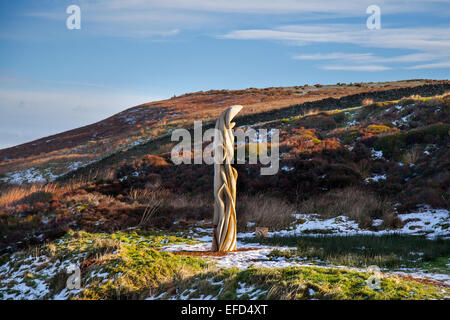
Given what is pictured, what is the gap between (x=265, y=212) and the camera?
632 inches

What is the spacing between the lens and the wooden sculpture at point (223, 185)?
1065 centimetres

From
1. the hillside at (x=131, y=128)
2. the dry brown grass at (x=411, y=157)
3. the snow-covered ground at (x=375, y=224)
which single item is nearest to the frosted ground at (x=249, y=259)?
the snow-covered ground at (x=375, y=224)

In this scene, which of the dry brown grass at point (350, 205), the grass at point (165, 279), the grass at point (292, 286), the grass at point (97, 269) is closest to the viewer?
the grass at point (292, 286)

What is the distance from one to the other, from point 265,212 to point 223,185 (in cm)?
576

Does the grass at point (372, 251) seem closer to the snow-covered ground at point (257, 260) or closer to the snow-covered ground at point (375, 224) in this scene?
the snow-covered ground at point (257, 260)

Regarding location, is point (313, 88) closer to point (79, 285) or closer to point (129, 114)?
point (129, 114)

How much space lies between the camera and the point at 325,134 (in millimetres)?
26891

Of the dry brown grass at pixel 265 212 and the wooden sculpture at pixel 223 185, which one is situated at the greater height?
Answer: the wooden sculpture at pixel 223 185

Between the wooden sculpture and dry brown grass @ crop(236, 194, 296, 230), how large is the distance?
4215mm

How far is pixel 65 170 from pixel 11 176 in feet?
14.7

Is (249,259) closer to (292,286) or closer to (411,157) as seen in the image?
(292,286)

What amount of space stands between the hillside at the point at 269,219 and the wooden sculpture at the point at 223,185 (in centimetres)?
55

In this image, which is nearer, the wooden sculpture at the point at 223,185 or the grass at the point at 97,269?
the grass at the point at 97,269

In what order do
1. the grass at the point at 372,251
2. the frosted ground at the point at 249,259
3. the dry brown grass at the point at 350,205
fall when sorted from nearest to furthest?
the frosted ground at the point at 249,259 → the grass at the point at 372,251 → the dry brown grass at the point at 350,205
